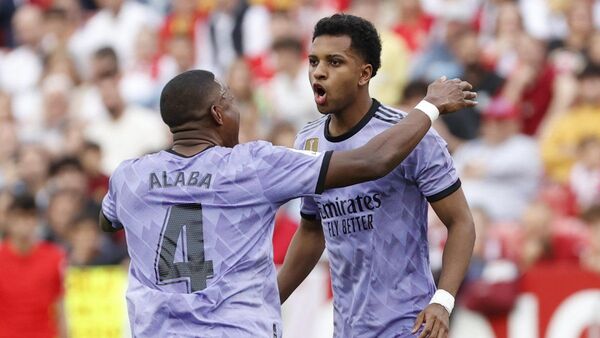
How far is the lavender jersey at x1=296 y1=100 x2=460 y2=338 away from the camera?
686 cm

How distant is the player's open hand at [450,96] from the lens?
21.9 ft

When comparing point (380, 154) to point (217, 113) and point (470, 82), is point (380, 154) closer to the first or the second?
point (217, 113)

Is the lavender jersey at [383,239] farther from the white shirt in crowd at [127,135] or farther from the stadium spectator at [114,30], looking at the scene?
the stadium spectator at [114,30]

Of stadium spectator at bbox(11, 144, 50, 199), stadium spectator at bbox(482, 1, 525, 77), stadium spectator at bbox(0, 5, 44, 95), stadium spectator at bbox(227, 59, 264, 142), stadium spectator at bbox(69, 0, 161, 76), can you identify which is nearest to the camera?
stadium spectator at bbox(227, 59, 264, 142)

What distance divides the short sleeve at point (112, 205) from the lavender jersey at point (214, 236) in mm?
248

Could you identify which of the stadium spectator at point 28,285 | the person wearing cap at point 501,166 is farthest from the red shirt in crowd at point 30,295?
the person wearing cap at point 501,166

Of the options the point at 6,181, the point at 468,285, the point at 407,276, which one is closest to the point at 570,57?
the point at 468,285

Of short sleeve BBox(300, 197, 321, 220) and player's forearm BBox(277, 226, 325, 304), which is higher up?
short sleeve BBox(300, 197, 321, 220)

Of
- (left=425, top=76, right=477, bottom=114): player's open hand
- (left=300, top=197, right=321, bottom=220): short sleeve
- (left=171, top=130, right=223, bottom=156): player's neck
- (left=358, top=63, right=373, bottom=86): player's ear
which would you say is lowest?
(left=300, top=197, right=321, bottom=220): short sleeve

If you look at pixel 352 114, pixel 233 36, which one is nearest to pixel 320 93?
pixel 352 114

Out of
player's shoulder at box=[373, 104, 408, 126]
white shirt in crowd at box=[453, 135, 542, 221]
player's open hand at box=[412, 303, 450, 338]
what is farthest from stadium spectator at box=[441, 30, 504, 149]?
player's open hand at box=[412, 303, 450, 338]

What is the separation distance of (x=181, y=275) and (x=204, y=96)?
814 mm

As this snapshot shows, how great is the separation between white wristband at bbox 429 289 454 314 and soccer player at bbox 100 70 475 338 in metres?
0.66

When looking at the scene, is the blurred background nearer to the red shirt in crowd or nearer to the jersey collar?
the red shirt in crowd
